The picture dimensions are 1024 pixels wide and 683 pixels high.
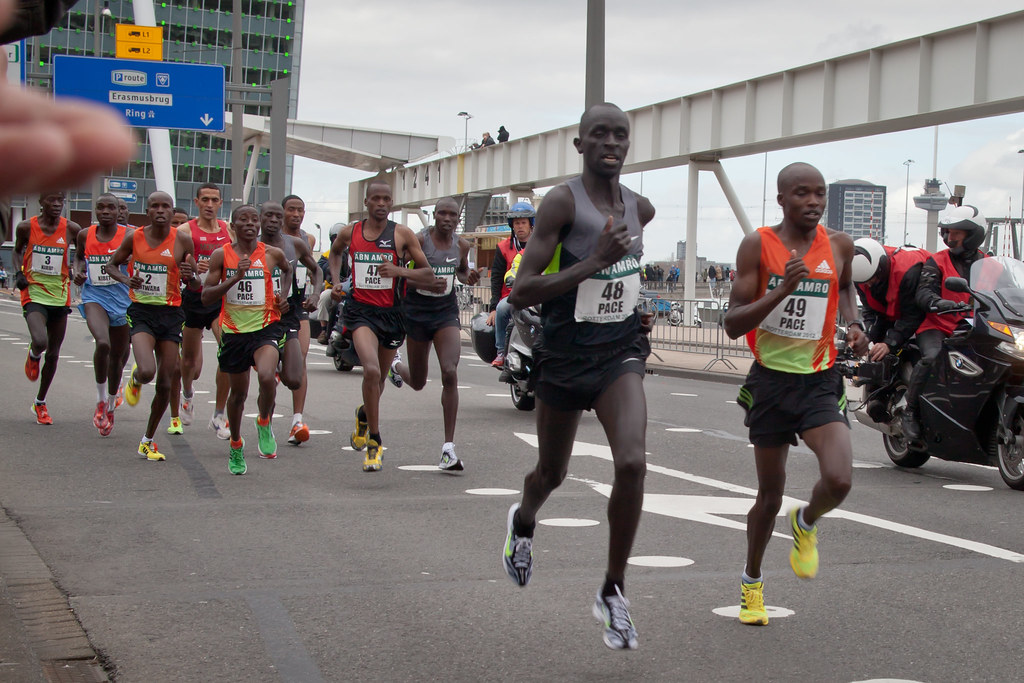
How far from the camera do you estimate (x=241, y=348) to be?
928 centimetres

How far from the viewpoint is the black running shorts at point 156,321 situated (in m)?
10.5

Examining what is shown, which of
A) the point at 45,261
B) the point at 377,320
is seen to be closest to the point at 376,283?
the point at 377,320

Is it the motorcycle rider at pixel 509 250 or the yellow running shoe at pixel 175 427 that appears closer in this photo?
the yellow running shoe at pixel 175 427

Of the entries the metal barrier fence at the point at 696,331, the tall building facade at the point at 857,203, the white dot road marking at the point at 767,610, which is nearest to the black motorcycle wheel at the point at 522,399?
the metal barrier fence at the point at 696,331

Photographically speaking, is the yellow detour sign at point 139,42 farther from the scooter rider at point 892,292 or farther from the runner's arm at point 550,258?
the runner's arm at point 550,258

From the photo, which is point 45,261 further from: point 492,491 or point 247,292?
point 492,491

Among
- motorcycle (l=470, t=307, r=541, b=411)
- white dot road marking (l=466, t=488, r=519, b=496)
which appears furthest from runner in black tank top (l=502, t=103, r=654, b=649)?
motorcycle (l=470, t=307, r=541, b=411)

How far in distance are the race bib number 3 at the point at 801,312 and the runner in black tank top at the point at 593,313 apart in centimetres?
58

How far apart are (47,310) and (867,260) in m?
7.46

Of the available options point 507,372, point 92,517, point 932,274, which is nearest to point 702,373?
point 507,372

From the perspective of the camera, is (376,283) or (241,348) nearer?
(241,348)

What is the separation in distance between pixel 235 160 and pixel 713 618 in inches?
1213

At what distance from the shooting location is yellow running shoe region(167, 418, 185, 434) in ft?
37.0

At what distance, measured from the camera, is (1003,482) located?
9312 mm
